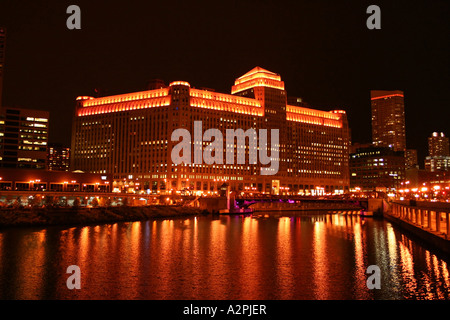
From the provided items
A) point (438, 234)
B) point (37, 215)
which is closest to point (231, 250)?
point (438, 234)

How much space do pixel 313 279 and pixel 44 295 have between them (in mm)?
22924

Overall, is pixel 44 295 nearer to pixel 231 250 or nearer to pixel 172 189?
pixel 231 250

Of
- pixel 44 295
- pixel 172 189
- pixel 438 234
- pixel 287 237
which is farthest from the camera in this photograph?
pixel 172 189

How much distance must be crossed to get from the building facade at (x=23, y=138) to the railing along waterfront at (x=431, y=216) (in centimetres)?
16067

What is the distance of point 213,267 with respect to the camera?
43.5 metres

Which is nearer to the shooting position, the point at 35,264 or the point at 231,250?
the point at 35,264

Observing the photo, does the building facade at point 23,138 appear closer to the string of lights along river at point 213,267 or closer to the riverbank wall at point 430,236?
the string of lights along river at point 213,267

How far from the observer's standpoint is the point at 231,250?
5512 cm

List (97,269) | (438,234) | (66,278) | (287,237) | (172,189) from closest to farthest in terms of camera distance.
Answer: (66,278) < (97,269) < (438,234) < (287,237) < (172,189)

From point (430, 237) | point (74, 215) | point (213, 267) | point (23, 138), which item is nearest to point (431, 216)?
point (430, 237)

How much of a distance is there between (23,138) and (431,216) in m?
175

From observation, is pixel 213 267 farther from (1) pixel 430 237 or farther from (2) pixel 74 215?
(2) pixel 74 215

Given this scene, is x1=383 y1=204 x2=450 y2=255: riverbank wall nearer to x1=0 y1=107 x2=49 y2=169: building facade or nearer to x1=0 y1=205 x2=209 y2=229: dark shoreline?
x1=0 y1=205 x2=209 y2=229: dark shoreline
